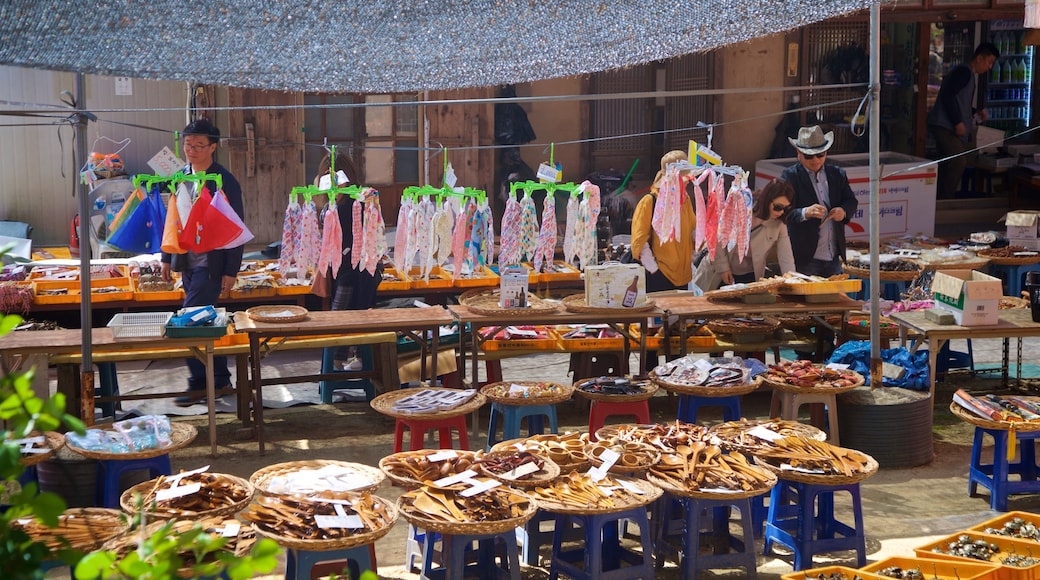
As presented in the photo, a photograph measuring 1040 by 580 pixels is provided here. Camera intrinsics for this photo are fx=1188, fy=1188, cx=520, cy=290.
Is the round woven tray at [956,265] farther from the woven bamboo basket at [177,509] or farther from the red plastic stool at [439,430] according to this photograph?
the woven bamboo basket at [177,509]

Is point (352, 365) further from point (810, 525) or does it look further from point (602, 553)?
point (810, 525)

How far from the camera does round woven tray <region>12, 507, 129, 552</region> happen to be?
4453 mm

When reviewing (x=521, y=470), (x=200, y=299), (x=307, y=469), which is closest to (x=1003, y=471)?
(x=521, y=470)

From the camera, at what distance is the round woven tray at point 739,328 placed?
816 cm

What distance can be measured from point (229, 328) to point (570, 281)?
2.86 m

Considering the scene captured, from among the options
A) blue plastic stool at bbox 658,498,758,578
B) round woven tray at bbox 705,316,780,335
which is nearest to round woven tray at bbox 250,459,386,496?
blue plastic stool at bbox 658,498,758,578

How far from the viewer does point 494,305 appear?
7586mm

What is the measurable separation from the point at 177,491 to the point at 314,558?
708 millimetres

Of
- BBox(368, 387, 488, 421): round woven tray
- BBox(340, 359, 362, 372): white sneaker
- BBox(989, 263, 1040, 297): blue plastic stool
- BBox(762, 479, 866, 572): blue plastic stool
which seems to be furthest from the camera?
BBox(989, 263, 1040, 297): blue plastic stool

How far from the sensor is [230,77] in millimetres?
3645

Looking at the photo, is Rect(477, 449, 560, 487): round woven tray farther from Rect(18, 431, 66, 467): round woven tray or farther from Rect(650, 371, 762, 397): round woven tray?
Rect(18, 431, 66, 467): round woven tray

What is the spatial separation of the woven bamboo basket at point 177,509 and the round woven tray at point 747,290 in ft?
12.7

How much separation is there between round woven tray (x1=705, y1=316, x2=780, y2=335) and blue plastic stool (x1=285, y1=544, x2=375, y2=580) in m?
4.11

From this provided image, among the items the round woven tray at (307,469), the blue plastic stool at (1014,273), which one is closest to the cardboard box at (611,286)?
the round woven tray at (307,469)
